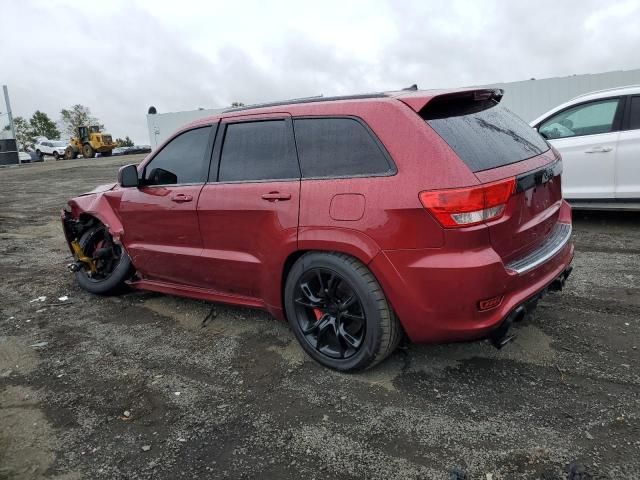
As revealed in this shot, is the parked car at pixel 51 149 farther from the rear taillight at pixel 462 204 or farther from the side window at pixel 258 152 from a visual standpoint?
the rear taillight at pixel 462 204

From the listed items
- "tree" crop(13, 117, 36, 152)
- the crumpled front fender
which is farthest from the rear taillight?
"tree" crop(13, 117, 36, 152)

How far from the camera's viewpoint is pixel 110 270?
514 centimetres

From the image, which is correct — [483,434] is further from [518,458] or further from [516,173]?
[516,173]

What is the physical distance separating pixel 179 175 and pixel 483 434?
9.35ft

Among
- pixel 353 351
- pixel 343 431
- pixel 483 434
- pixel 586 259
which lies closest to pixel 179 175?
pixel 353 351

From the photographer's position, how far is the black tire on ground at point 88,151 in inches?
1519

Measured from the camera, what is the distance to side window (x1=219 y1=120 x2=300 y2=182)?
3432 mm

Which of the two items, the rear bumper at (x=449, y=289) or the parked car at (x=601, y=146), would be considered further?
the parked car at (x=601, y=146)

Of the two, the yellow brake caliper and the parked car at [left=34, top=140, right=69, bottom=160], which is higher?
the parked car at [left=34, top=140, right=69, bottom=160]

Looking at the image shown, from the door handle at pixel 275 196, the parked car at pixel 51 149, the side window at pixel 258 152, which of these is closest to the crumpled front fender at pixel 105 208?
the side window at pixel 258 152

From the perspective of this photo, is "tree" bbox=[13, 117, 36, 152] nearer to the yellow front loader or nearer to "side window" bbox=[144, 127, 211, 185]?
the yellow front loader

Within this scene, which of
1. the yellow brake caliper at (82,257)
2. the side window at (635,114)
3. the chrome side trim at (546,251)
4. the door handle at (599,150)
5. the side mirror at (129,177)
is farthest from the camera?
the door handle at (599,150)

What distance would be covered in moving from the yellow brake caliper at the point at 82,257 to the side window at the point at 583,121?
575 cm

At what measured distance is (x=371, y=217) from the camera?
2914 mm
